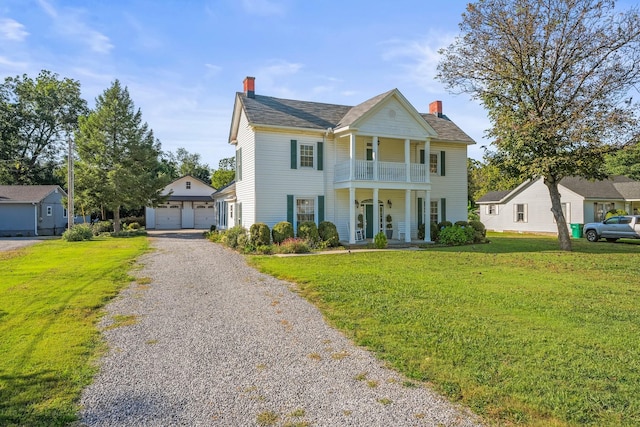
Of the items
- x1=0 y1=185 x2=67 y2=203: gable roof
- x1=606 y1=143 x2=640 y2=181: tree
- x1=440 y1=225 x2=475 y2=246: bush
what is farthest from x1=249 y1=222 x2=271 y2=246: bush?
x1=606 y1=143 x2=640 y2=181: tree

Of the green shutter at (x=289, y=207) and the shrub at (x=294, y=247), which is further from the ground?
the green shutter at (x=289, y=207)

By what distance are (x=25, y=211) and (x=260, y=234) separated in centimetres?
2324

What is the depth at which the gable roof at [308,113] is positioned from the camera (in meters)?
18.5

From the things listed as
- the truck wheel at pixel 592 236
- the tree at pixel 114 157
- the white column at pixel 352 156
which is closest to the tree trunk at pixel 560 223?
the truck wheel at pixel 592 236

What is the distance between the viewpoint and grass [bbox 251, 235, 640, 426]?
387 cm

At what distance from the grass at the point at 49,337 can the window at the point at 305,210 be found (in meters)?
8.49

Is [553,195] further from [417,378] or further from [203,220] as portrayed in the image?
[203,220]

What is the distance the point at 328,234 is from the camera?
17734 mm

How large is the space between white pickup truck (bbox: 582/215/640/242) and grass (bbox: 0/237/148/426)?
24261 mm

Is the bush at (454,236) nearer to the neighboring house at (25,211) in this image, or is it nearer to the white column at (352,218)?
the white column at (352,218)

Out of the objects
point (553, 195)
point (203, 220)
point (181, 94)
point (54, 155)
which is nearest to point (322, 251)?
point (181, 94)

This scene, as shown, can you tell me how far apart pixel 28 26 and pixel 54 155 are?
4058 cm

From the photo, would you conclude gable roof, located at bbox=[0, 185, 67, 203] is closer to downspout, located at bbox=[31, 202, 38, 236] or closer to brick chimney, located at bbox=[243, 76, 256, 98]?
downspout, located at bbox=[31, 202, 38, 236]

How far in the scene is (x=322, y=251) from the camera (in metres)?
16.6
